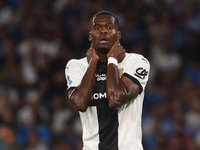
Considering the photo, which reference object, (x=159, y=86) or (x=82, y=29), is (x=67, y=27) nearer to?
(x=82, y=29)

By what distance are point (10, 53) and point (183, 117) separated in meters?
4.32

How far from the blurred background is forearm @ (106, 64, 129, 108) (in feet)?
12.1

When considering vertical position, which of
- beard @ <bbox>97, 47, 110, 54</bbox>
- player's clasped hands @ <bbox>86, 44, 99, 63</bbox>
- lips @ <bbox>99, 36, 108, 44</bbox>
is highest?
lips @ <bbox>99, 36, 108, 44</bbox>

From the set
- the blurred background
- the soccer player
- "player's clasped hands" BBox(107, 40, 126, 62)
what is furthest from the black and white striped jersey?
the blurred background

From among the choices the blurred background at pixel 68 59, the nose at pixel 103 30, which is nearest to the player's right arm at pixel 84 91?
the nose at pixel 103 30

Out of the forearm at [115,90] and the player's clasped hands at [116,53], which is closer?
the forearm at [115,90]

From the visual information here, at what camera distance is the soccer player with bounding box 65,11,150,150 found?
3395mm

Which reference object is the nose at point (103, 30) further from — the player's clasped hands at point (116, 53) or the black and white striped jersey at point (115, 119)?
the black and white striped jersey at point (115, 119)

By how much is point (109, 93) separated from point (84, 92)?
239 mm

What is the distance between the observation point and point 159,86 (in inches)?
307

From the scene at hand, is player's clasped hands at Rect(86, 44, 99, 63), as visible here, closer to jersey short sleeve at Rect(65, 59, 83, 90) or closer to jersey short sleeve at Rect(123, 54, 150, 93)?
jersey short sleeve at Rect(65, 59, 83, 90)

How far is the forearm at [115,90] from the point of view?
331 centimetres

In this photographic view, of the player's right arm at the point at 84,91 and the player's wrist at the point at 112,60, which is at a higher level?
the player's wrist at the point at 112,60

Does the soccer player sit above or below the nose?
below
